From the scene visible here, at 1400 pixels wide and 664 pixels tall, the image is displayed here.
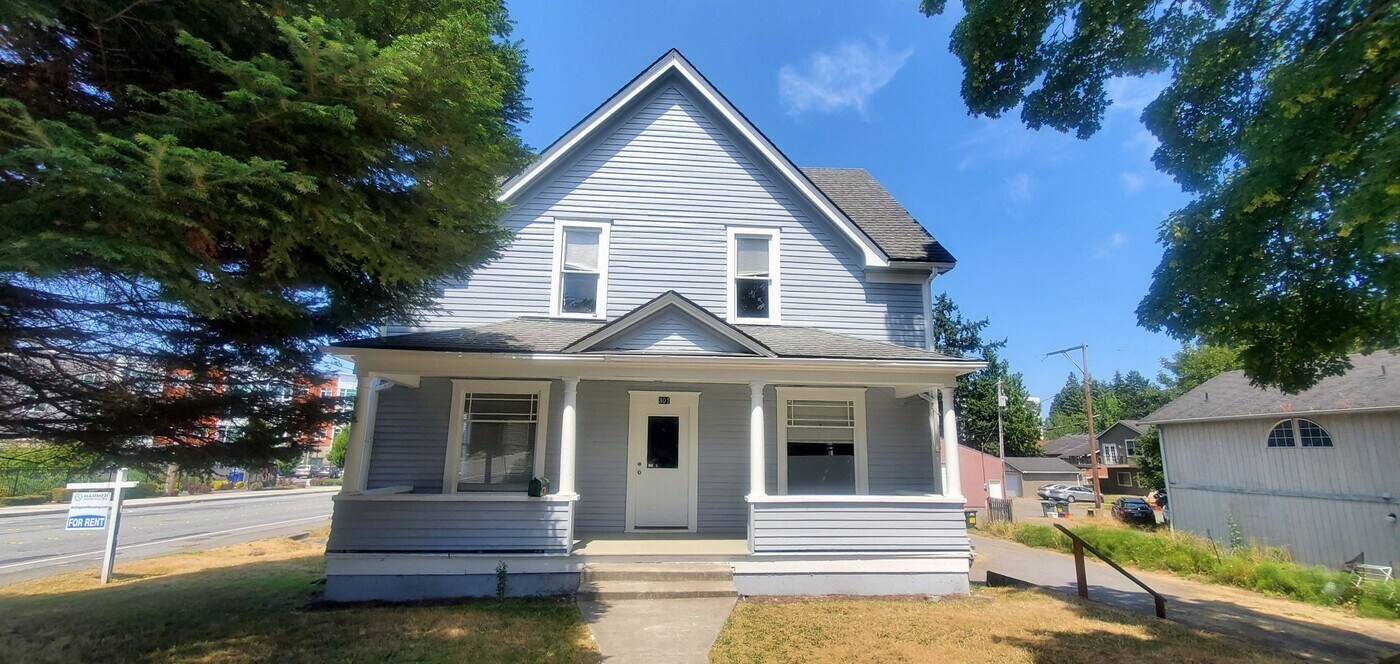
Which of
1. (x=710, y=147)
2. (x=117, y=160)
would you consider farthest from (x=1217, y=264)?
(x=117, y=160)

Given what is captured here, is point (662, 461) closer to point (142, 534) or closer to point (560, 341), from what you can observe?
point (560, 341)

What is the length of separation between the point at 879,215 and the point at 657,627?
29.6 feet

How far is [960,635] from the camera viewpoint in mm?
6398

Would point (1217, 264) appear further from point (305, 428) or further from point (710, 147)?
point (305, 428)

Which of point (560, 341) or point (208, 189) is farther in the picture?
point (560, 341)

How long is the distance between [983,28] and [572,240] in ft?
22.7

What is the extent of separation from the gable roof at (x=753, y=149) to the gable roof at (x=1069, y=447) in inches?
2477

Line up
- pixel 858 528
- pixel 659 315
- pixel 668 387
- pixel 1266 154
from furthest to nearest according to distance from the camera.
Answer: pixel 668 387, pixel 659 315, pixel 858 528, pixel 1266 154

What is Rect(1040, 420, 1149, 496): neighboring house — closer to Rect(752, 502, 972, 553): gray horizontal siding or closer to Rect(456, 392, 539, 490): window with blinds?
Rect(752, 502, 972, 553): gray horizontal siding

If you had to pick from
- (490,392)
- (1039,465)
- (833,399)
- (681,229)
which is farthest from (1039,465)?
(490,392)

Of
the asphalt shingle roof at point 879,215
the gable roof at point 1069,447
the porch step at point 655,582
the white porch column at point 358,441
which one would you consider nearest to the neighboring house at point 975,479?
the asphalt shingle roof at point 879,215

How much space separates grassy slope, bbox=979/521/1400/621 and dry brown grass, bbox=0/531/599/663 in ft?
41.5

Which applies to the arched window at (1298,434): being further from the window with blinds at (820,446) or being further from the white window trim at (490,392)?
the white window trim at (490,392)

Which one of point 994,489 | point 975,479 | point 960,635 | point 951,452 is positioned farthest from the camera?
point 994,489
